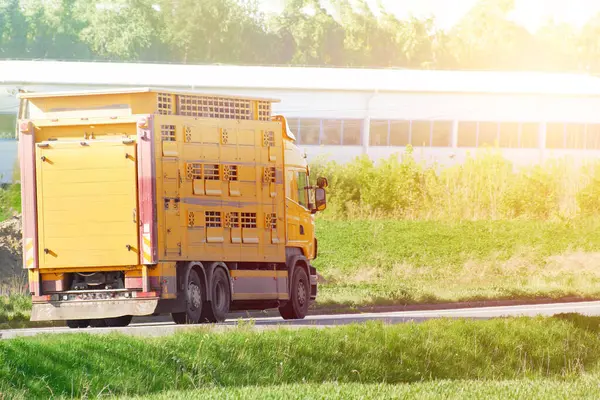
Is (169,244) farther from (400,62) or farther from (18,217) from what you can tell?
(400,62)

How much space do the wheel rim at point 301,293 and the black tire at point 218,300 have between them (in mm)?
2613

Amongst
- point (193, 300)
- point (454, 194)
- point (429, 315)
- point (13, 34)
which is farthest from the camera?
point (13, 34)

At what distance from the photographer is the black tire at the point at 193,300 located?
22281 millimetres

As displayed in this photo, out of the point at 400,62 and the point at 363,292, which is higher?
the point at 400,62

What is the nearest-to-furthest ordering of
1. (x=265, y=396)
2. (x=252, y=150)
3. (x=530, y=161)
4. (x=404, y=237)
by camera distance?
(x=265, y=396) → (x=252, y=150) → (x=404, y=237) → (x=530, y=161)

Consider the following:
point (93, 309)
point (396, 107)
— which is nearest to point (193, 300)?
point (93, 309)

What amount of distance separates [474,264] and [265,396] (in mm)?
30388

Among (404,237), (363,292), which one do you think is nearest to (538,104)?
(404,237)

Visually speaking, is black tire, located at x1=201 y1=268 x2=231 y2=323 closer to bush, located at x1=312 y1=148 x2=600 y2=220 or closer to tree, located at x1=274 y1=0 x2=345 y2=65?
bush, located at x1=312 y1=148 x2=600 y2=220

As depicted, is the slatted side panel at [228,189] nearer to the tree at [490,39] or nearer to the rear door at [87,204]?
the rear door at [87,204]

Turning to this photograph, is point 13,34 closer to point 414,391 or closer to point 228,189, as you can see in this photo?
point 228,189

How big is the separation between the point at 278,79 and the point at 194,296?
40.6 m

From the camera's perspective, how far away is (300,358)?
17562 mm

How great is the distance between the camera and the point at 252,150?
77.8ft
